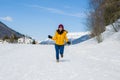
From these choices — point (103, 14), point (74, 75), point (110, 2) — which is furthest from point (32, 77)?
point (103, 14)

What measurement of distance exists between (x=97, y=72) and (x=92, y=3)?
31185 mm

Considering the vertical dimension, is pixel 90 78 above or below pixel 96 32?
below

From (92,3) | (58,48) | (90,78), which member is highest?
(92,3)

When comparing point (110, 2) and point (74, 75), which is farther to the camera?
point (110, 2)

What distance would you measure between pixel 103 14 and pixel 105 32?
3451 mm

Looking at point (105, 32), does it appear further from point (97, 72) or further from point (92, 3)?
point (97, 72)

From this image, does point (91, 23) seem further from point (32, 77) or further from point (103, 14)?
point (32, 77)

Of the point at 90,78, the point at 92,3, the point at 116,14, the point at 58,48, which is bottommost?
the point at 90,78

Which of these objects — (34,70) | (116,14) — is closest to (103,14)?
(116,14)

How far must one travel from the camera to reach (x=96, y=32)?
42.2 m

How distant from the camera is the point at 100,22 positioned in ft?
137

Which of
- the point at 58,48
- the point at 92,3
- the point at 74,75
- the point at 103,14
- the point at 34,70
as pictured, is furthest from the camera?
the point at 92,3

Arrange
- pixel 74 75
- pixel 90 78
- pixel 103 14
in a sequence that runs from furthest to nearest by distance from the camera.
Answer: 1. pixel 103 14
2. pixel 74 75
3. pixel 90 78

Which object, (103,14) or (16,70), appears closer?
(16,70)
